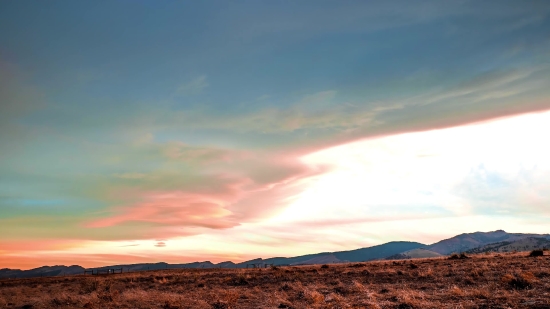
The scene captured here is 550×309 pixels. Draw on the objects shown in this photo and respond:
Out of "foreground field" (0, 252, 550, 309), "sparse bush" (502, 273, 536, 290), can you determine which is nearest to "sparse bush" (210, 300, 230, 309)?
"foreground field" (0, 252, 550, 309)

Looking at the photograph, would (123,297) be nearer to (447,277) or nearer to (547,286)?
(447,277)

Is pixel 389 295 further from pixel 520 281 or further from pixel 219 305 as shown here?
pixel 219 305

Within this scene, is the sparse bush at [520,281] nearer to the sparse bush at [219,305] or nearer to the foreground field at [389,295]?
the foreground field at [389,295]

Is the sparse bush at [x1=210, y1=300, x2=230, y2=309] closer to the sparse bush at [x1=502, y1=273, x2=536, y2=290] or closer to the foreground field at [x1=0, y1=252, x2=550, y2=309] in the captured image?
the foreground field at [x1=0, y1=252, x2=550, y2=309]

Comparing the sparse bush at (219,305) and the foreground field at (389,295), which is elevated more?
the foreground field at (389,295)

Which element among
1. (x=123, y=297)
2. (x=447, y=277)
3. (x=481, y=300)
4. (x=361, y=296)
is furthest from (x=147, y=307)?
(x=447, y=277)

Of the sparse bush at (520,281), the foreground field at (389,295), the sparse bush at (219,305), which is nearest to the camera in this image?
the foreground field at (389,295)

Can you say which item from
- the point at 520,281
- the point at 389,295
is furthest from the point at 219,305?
the point at 520,281

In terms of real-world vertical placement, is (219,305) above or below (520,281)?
below

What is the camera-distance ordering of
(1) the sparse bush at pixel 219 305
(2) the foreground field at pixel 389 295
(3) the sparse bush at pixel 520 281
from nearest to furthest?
(2) the foreground field at pixel 389 295 → (3) the sparse bush at pixel 520 281 → (1) the sparse bush at pixel 219 305

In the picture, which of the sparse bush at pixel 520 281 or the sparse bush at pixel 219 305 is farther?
the sparse bush at pixel 219 305

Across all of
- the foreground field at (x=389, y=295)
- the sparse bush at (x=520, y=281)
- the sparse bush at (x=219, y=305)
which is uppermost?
the sparse bush at (x=520, y=281)

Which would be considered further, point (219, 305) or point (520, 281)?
point (219, 305)

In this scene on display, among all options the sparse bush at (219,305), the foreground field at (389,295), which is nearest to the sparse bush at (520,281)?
the foreground field at (389,295)
